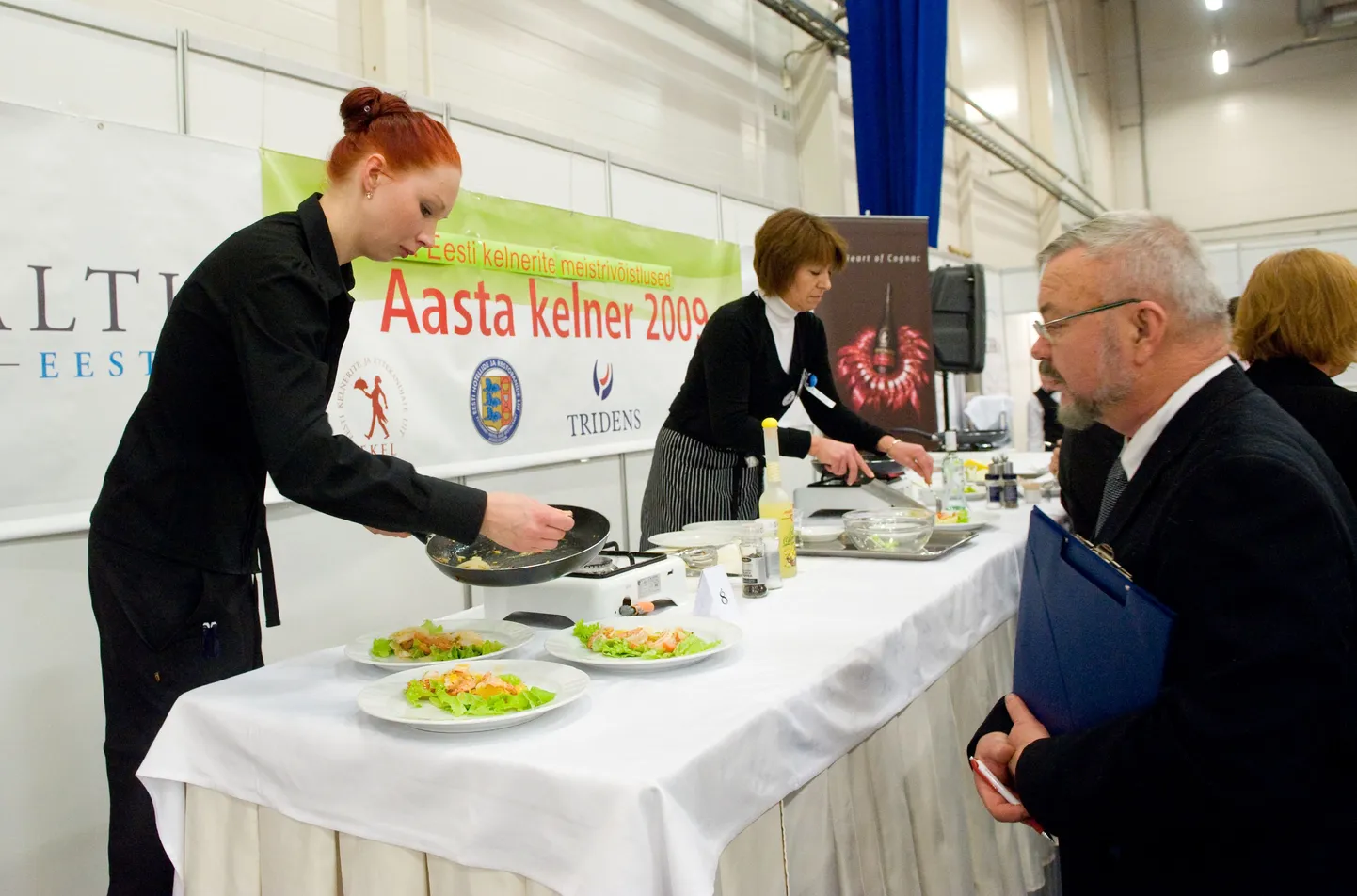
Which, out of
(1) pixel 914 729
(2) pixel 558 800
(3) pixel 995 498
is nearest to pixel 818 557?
(1) pixel 914 729

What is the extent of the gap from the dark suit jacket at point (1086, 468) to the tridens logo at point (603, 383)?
78.2 inches

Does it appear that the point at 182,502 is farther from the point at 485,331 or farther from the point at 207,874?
the point at 485,331

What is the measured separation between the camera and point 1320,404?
196cm

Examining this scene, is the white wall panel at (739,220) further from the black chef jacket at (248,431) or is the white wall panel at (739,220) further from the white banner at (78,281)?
the black chef jacket at (248,431)

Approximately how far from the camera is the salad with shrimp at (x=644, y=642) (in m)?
1.34

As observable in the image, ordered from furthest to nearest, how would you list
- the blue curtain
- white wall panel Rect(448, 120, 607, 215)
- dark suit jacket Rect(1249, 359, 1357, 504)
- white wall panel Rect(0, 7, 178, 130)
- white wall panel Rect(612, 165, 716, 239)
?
the blue curtain < white wall panel Rect(612, 165, 716, 239) < white wall panel Rect(448, 120, 607, 215) < white wall panel Rect(0, 7, 178, 130) < dark suit jacket Rect(1249, 359, 1357, 504)

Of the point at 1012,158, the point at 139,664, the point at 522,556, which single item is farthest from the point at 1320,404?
the point at 1012,158

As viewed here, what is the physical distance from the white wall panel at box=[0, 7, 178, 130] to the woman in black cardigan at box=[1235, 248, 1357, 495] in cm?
280

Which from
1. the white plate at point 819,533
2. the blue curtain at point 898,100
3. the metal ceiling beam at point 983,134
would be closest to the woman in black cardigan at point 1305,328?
the metal ceiling beam at point 983,134

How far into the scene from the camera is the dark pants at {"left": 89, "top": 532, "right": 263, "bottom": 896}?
143 centimetres

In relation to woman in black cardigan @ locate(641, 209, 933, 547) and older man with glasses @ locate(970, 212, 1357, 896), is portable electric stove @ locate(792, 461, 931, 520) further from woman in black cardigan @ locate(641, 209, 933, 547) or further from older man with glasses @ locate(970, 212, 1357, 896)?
older man with glasses @ locate(970, 212, 1357, 896)

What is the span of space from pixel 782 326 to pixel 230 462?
1574 mm

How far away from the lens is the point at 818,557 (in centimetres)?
219

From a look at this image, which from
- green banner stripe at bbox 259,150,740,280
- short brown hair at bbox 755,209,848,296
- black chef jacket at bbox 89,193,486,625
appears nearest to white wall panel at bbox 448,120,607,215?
green banner stripe at bbox 259,150,740,280
